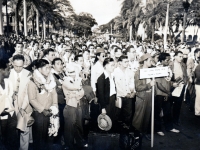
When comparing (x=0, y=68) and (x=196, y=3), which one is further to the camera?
(x=196, y=3)

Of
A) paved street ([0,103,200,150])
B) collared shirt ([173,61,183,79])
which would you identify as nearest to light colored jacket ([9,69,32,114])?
paved street ([0,103,200,150])

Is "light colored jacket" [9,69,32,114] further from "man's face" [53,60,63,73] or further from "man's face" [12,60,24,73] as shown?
"man's face" [53,60,63,73]

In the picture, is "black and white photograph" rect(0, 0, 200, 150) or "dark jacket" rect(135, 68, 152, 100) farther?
"dark jacket" rect(135, 68, 152, 100)

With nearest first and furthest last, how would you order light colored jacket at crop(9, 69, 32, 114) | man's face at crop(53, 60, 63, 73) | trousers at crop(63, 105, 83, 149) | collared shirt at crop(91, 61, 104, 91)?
light colored jacket at crop(9, 69, 32, 114), trousers at crop(63, 105, 83, 149), man's face at crop(53, 60, 63, 73), collared shirt at crop(91, 61, 104, 91)

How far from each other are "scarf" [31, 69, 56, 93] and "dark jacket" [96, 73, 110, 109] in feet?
3.33

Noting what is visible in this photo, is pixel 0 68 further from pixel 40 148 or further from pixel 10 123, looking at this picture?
pixel 40 148

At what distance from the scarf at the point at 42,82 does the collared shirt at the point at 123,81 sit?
57.1 inches

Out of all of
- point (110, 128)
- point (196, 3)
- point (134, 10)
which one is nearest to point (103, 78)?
point (110, 128)

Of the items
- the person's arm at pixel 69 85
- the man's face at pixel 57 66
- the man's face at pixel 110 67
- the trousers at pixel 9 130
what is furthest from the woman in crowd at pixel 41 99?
the man's face at pixel 110 67

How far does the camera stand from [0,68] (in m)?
4.38

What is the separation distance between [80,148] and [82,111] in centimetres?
63

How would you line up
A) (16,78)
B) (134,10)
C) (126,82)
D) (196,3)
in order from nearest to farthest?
(16,78), (126,82), (134,10), (196,3)

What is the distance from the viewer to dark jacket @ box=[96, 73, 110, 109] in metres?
4.75

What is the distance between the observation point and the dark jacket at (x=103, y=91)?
15.6 ft
